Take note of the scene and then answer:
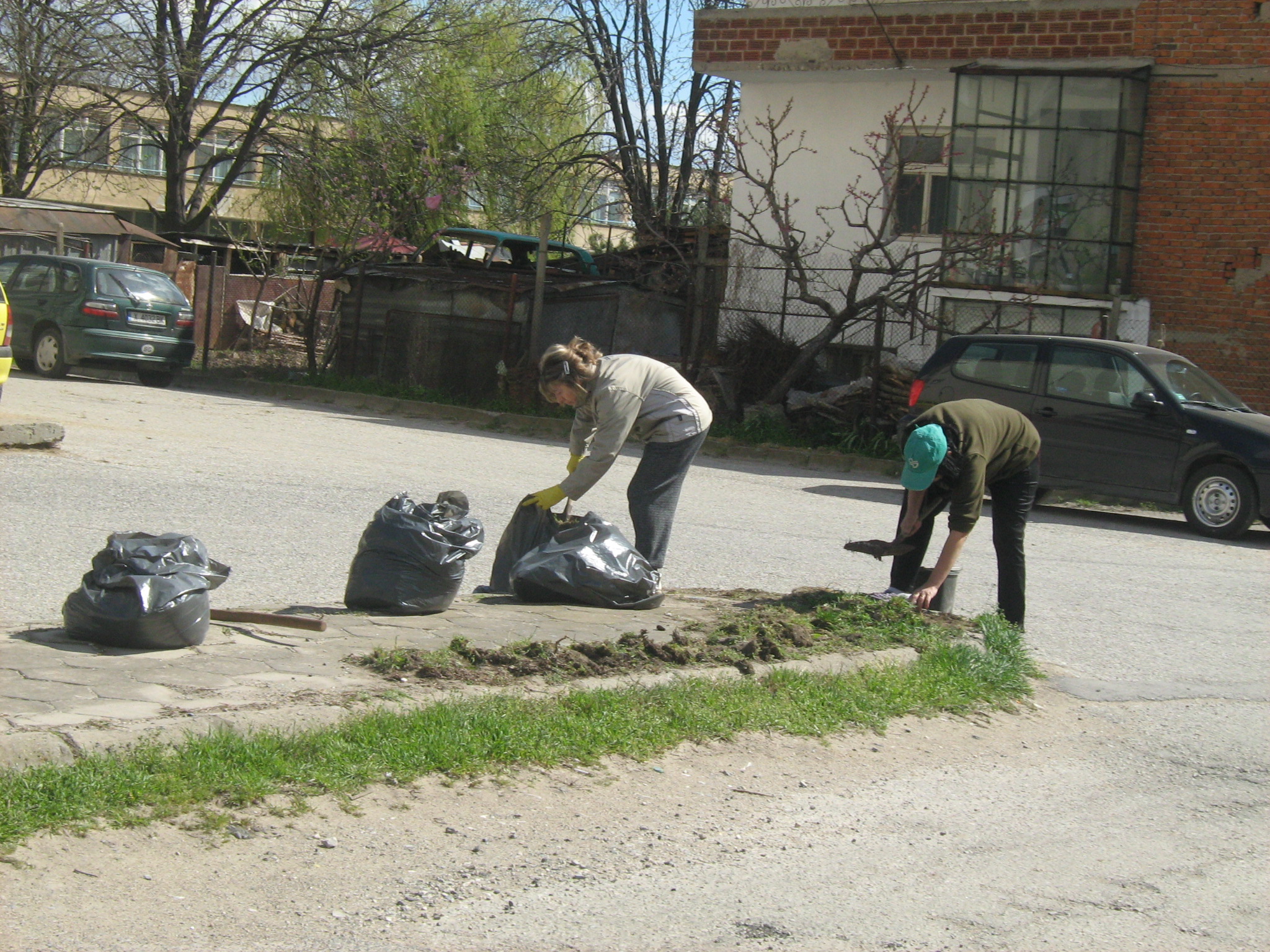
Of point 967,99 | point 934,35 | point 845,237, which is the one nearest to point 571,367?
point 967,99

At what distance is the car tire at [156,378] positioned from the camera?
19031 millimetres

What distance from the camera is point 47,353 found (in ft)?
59.2

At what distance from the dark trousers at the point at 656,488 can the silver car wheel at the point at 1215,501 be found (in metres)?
6.95

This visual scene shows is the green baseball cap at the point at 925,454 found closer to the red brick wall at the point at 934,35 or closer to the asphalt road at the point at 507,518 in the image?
the asphalt road at the point at 507,518

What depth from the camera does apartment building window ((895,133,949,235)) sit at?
18.7 meters

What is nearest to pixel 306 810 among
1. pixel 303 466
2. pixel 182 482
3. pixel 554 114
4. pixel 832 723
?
pixel 832 723

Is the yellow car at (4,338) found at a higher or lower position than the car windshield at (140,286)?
lower

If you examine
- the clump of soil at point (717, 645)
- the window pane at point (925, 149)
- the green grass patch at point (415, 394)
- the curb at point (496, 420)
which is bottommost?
the clump of soil at point (717, 645)

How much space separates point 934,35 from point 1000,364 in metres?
6.90

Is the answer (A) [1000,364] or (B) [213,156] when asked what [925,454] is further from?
(B) [213,156]

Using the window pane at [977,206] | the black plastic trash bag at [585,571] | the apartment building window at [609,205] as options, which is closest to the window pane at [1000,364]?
the window pane at [977,206]

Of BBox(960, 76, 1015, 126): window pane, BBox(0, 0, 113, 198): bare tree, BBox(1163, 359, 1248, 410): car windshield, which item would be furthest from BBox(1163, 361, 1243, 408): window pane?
BBox(0, 0, 113, 198): bare tree

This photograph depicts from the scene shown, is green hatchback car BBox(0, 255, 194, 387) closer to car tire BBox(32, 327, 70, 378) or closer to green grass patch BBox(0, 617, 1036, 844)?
car tire BBox(32, 327, 70, 378)

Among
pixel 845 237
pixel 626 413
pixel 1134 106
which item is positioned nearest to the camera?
pixel 626 413
